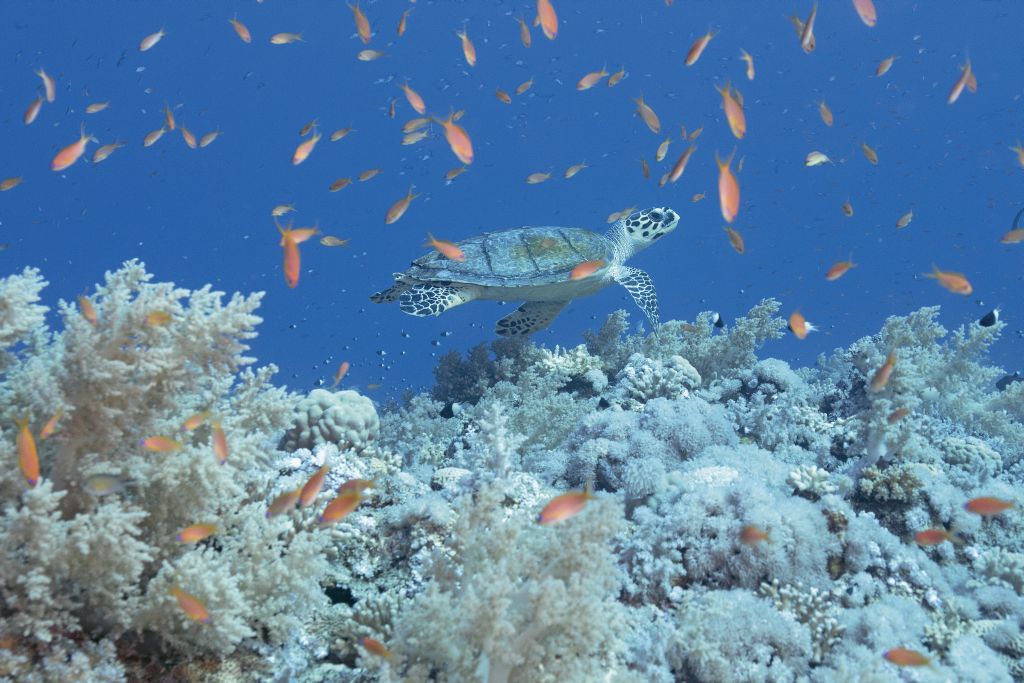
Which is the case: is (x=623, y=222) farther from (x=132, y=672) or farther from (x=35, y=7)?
(x=35, y=7)

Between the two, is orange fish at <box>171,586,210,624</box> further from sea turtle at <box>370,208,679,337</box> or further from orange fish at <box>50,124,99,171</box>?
sea turtle at <box>370,208,679,337</box>

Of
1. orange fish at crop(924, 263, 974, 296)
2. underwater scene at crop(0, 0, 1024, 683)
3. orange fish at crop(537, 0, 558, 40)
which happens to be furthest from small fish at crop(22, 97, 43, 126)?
orange fish at crop(924, 263, 974, 296)

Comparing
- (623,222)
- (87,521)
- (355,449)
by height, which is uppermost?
(623,222)

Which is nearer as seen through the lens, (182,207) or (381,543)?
(381,543)

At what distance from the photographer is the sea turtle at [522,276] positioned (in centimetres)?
938

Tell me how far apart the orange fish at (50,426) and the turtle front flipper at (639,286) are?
8.75 m

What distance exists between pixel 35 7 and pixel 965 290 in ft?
271

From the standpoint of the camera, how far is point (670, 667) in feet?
10.2

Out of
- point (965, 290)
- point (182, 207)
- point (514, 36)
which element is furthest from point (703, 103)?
point (965, 290)

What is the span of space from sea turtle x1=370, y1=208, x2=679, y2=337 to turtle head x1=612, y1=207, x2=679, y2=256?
0.55ft

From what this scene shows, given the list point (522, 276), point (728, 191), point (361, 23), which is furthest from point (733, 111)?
point (361, 23)

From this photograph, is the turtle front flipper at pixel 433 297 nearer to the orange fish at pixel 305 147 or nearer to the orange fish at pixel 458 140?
the orange fish at pixel 305 147

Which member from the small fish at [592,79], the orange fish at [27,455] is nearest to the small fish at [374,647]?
the orange fish at [27,455]

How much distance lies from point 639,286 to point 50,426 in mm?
9353
